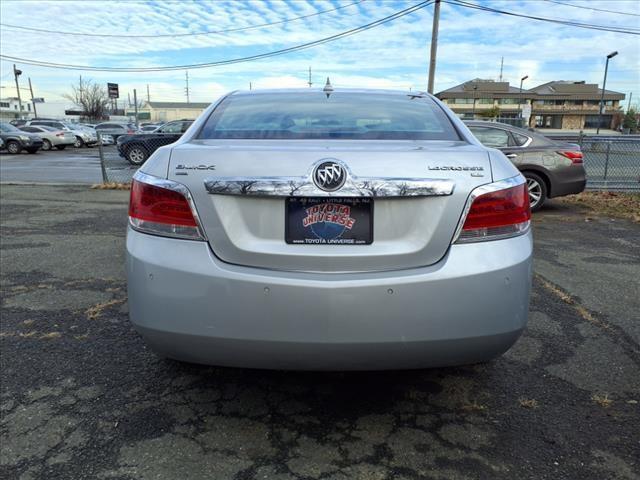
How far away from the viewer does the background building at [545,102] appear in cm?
8069

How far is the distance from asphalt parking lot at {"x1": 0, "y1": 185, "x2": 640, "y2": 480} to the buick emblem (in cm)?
117

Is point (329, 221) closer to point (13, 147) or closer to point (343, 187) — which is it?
point (343, 187)

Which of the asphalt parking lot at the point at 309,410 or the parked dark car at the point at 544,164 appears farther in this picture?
the parked dark car at the point at 544,164

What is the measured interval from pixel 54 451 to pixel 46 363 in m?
0.94

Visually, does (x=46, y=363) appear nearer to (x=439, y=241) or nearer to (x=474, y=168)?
(x=439, y=241)

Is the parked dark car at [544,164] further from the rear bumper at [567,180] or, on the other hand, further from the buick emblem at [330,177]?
the buick emblem at [330,177]

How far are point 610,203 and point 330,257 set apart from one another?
367 inches

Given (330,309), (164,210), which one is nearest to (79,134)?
(164,210)

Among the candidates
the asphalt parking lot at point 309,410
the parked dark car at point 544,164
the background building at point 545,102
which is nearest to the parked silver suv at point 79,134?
the parked dark car at point 544,164

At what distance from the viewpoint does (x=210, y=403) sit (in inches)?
105

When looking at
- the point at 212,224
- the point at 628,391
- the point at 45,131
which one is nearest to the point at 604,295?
the point at 628,391

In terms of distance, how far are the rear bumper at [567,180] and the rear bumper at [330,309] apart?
7179 millimetres

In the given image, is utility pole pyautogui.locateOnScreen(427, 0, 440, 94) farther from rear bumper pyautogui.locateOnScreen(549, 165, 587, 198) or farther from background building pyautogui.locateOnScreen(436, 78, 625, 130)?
background building pyautogui.locateOnScreen(436, 78, 625, 130)

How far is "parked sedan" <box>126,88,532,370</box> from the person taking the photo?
2047 mm
